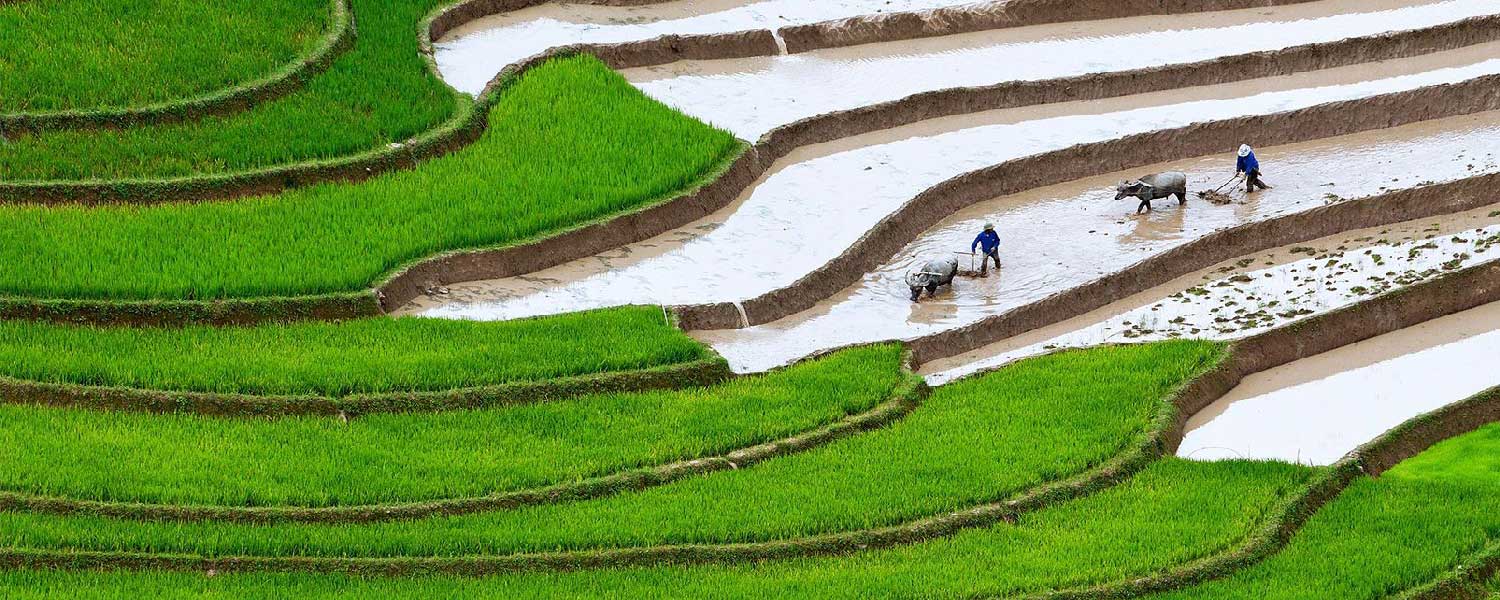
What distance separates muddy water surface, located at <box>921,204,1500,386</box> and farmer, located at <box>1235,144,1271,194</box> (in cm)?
88

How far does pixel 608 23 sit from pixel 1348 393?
892 cm

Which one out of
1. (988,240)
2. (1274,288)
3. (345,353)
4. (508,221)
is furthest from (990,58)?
(345,353)

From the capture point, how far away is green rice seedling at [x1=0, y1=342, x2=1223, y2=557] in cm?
1188

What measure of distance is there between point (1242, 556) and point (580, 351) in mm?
4683

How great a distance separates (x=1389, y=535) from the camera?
491 inches

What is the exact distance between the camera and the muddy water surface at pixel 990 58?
19469mm

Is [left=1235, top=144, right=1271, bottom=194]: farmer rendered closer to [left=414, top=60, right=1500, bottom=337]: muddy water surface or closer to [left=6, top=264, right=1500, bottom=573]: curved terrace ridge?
[left=414, top=60, right=1500, bottom=337]: muddy water surface

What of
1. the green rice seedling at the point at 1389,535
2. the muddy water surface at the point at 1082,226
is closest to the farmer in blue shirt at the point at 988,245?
the muddy water surface at the point at 1082,226

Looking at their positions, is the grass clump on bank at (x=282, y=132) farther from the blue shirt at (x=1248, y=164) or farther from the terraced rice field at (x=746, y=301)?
the blue shirt at (x=1248, y=164)

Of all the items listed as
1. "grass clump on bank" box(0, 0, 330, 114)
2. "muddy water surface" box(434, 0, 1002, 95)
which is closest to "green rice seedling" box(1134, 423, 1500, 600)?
"muddy water surface" box(434, 0, 1002, 95)

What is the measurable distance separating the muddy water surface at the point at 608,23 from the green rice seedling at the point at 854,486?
7053mm

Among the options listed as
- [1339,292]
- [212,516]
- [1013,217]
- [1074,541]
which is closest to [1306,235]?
[1339,292]

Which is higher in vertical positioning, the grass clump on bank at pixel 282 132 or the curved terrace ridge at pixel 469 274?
the grass clump on bank at pixel 282 132

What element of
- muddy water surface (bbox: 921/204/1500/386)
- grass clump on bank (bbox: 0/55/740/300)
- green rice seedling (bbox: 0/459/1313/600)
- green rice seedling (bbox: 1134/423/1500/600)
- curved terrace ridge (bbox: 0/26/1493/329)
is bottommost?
green rice seedling (bbox: 1134/423/1500/600)
